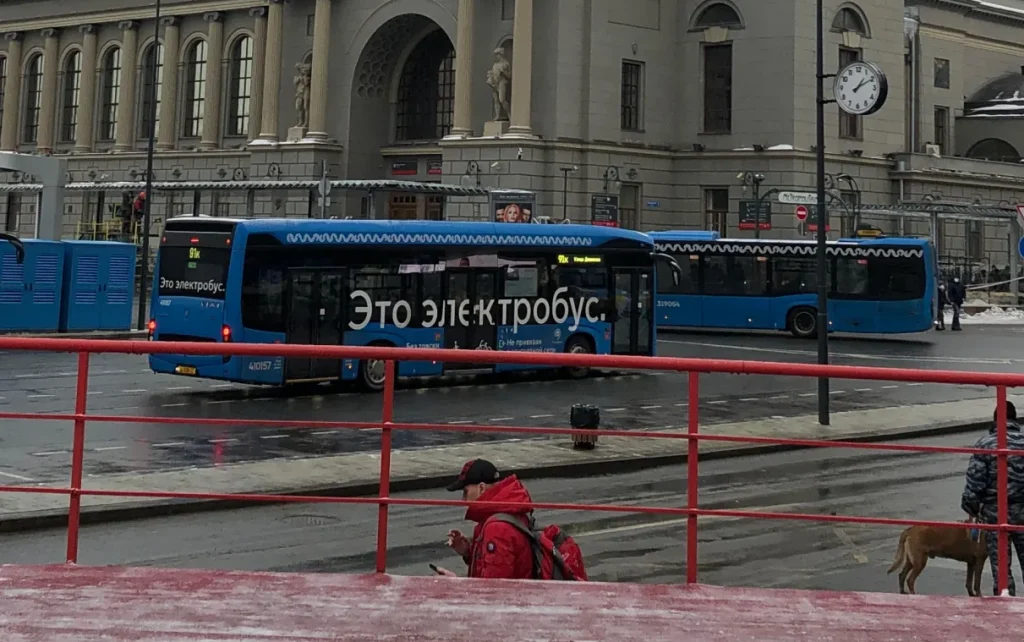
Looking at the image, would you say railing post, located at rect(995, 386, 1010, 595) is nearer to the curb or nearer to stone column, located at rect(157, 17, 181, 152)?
the curb

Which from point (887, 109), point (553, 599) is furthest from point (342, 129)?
point (553, 599)

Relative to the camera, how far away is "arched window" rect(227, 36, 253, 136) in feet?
227

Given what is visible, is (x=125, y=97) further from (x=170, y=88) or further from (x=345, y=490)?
(x=345, y=490)

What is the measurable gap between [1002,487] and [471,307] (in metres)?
20.6

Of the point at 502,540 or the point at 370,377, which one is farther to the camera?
the point at 370,377

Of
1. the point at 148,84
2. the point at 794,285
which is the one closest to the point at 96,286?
the point at 794,285

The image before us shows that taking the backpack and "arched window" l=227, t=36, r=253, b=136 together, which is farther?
"arched window" l=227, t=36, r=253, b=136

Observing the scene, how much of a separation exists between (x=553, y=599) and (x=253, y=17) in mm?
65161

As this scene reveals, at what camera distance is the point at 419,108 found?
66375 mm

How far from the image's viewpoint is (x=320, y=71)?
63094 millimetres

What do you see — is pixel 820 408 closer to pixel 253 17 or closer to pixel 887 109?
pixel 887 109

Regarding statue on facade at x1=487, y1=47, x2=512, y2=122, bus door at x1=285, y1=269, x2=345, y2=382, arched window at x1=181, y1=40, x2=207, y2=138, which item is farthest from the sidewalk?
arched window at x1=181, y1=40, x2=207, y2=138

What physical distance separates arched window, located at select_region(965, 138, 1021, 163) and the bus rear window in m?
58.6

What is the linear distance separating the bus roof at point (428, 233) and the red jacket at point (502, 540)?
18285mm
